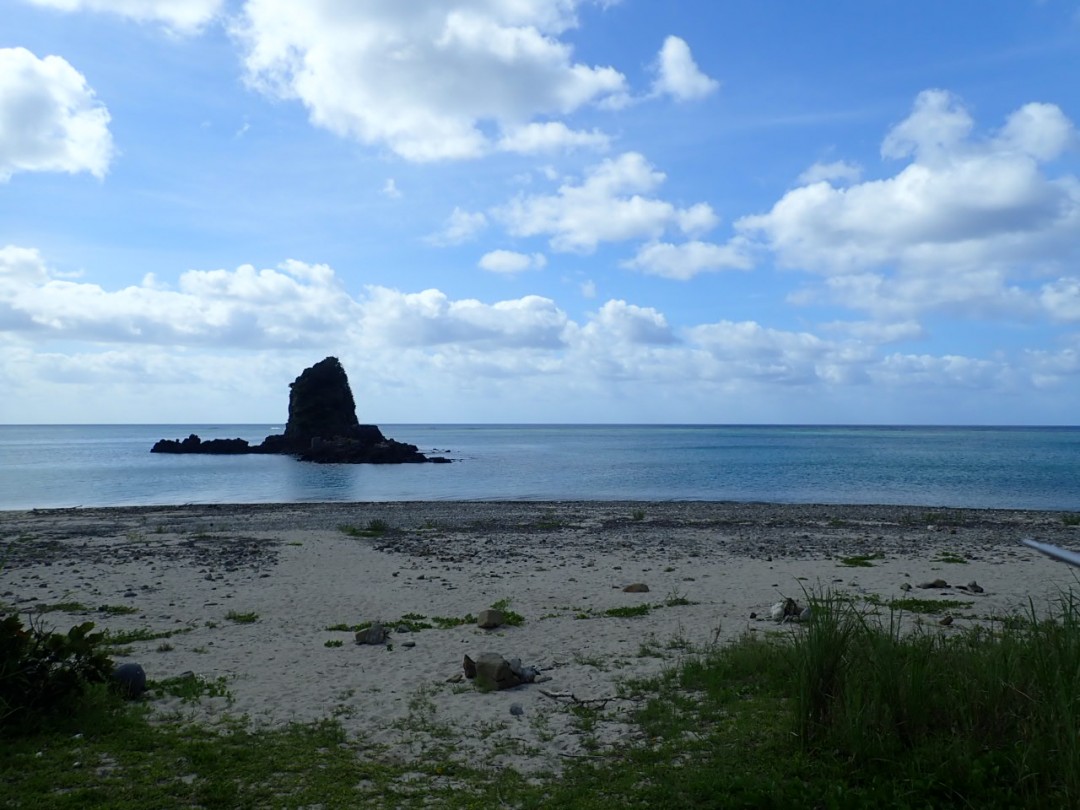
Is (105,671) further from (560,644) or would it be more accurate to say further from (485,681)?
(560,644)

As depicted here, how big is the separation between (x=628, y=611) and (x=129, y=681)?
28.0 feet

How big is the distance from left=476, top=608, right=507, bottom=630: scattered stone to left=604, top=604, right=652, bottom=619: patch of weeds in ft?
7.33

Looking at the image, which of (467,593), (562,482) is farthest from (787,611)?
(562,482)

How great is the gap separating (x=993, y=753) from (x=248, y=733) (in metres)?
6.94

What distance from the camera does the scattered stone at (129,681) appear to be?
8828 millimetres

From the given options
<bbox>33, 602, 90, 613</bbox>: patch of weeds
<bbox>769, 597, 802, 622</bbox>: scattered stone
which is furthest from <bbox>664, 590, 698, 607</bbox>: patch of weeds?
<bbox>33, 602, 90, 613</bbox>: patch of weeds

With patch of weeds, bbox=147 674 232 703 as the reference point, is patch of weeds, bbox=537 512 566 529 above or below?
below

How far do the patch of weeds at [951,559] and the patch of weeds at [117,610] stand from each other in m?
19.5

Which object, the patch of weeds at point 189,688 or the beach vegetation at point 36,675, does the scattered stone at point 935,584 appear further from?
the beach vegetation at point 36,675

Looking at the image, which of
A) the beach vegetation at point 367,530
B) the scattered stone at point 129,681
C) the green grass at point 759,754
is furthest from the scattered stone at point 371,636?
the beach vegetation at point 367,530

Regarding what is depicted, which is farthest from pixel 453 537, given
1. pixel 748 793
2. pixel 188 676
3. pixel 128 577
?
pixel 748 793

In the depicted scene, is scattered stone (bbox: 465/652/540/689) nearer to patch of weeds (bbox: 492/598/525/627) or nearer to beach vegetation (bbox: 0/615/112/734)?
patch of weeds (bbox: 492/598/525/627)

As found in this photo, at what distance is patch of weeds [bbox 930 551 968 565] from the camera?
790 inches

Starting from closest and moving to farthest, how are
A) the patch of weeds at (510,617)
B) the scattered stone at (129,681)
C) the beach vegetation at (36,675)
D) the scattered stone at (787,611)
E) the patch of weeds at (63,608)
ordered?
the beach vegetation at (36,675)
the scattered stone at (129,681)
the scattered stone at (787,611)
the patch of weeds at (510,617)
the patch of weeds at (63,608)
